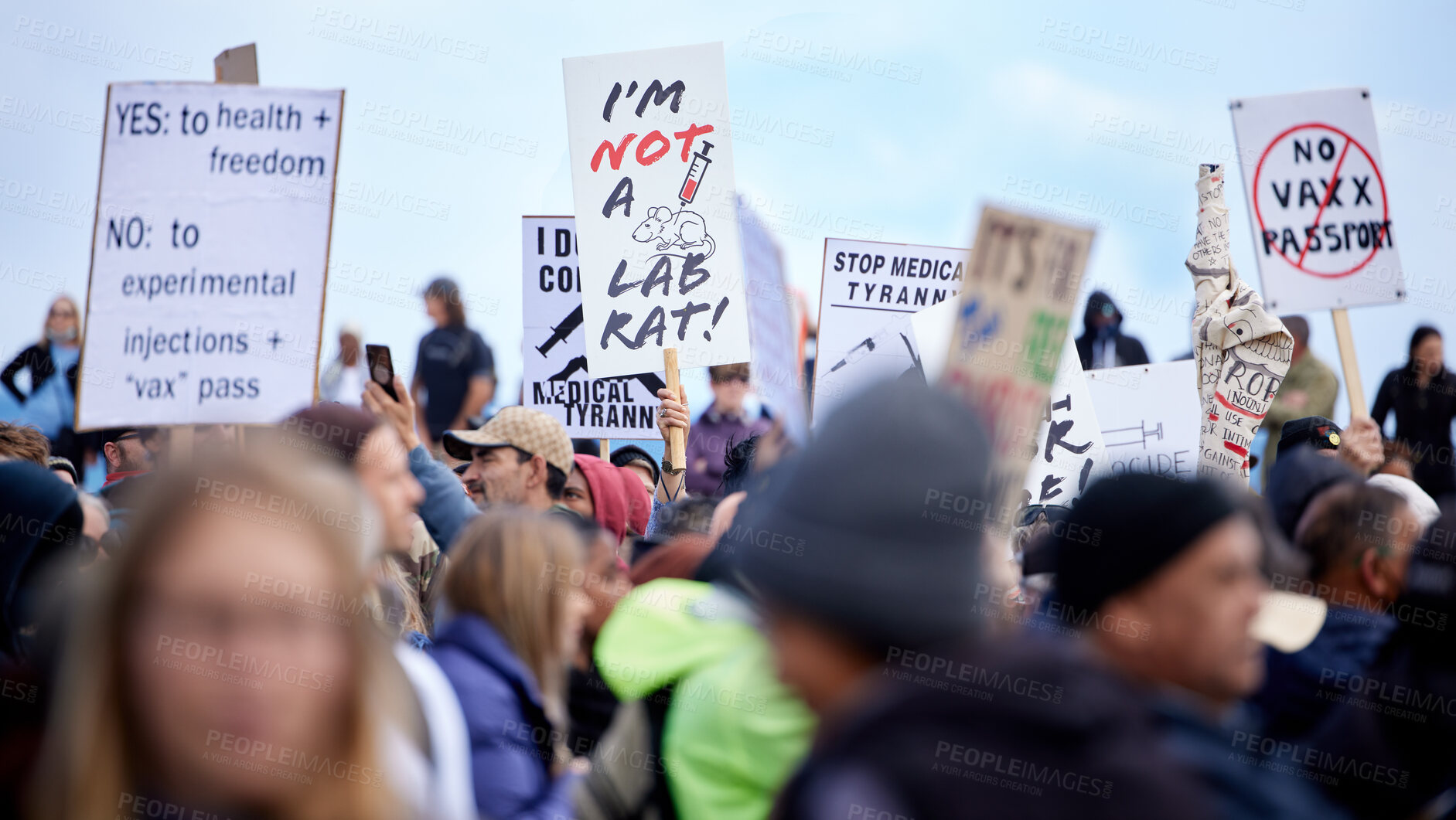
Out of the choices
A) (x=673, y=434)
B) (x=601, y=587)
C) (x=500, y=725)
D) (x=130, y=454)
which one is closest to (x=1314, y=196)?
(x=673, y=434)

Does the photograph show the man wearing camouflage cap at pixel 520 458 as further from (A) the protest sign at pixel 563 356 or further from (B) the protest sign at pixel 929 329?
(A) the protest sign at pixel 563 356

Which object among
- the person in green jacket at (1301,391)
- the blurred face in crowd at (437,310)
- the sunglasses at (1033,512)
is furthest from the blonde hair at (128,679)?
the person in green jacket at (1301,391)

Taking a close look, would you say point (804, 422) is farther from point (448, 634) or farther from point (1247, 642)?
point (1247, 642)

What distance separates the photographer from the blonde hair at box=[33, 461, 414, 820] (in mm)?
A: 1409

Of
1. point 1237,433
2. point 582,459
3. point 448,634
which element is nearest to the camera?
point 448,634

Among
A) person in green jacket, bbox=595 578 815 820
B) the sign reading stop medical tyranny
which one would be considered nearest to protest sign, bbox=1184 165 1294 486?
the sign reading stop medical tyranny

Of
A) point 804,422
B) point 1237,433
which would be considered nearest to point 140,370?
point 804,422

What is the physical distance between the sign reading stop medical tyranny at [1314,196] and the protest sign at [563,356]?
146 inches

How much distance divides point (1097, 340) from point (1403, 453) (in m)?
2.64

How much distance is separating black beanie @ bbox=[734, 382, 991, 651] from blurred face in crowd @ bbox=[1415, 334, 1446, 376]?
787 centimetres

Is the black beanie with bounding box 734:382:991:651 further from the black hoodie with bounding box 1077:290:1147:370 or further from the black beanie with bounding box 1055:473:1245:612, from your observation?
the black hoodie with bounding box 1077:290:1147:370

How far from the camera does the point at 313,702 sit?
1.46 m

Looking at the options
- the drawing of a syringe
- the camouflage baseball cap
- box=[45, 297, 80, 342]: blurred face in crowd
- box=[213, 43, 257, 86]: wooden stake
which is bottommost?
the camouflage baseball cap

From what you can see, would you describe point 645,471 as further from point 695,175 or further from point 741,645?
point 741,645
